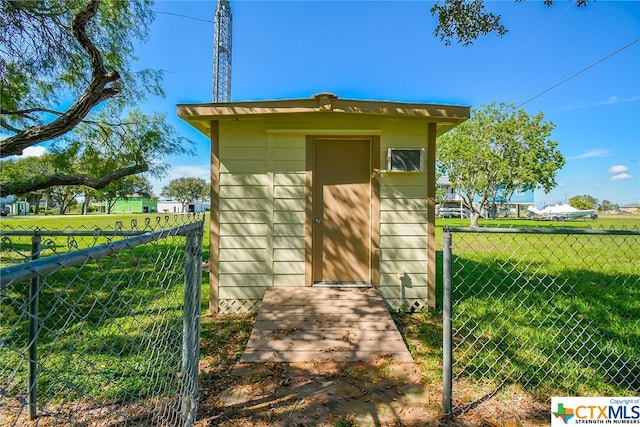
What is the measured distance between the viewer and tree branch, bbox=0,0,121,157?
13.7ft

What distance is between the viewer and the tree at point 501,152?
19547 mm

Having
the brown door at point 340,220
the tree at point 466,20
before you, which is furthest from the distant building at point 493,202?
the brown door at point 340,220

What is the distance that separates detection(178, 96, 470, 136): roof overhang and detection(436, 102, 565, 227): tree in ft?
58.1

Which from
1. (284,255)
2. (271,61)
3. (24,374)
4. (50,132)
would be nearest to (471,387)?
(284,255)

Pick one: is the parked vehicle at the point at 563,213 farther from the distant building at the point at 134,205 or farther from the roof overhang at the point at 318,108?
the distant building at the point at 134,205

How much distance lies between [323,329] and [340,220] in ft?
5.15

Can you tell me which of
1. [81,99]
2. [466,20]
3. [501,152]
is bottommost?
[81,99]

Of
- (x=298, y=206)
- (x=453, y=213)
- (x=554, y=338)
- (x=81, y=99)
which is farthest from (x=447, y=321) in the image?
(x=453, y=213)

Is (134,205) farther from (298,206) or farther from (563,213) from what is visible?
(563,213)

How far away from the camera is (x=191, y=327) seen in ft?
6.72

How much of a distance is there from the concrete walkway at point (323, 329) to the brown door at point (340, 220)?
300 mm

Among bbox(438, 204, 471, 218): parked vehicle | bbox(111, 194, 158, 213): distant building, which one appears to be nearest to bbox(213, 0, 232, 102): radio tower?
bbox(438, 204, 471, 218): parked vehicle

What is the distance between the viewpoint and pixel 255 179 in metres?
4.23

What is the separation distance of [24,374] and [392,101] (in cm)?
481
